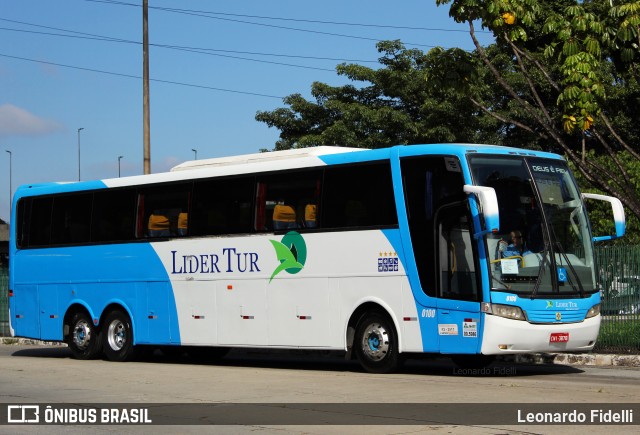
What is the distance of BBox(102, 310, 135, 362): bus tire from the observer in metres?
→ 21.0

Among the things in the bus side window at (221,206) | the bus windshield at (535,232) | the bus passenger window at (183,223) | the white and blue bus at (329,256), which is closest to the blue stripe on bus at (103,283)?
the white and blue bus at (329,256)

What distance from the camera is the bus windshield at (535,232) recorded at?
15312 millimetres

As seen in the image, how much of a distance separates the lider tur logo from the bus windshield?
141 inches

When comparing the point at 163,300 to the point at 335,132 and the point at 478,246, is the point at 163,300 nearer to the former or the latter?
the point at 478,246

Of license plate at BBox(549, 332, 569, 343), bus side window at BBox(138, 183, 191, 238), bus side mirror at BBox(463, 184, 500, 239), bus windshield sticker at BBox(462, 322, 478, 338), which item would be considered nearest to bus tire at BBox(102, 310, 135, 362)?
bus side window at BBox(138, 183, 191, 238)

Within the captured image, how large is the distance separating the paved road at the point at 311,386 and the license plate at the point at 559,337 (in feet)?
1.91

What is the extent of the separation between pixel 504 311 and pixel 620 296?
5.18m

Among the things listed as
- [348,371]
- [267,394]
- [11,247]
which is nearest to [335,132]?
[11,247]

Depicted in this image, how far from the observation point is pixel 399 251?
16.4 m

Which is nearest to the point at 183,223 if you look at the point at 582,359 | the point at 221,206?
the point at 221,206

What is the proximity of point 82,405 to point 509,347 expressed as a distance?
238 inches

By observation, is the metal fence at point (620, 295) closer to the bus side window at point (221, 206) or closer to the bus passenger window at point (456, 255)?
the bus passenger window at point (456, 255)

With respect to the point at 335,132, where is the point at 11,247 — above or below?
below

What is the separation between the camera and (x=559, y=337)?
15.3 metres
